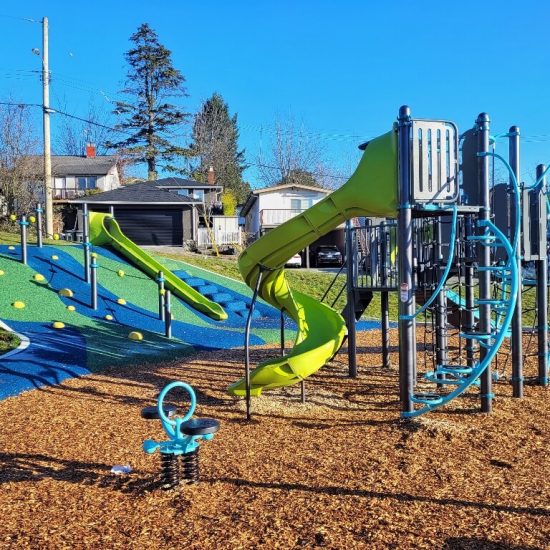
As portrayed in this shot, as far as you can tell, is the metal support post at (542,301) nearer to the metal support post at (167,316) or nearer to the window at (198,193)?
the metal support post at (167,316)

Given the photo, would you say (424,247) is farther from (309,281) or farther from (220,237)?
(220,237)

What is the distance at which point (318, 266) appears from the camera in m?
34.8

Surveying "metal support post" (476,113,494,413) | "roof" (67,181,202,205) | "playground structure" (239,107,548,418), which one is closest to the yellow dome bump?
"playground structure" (239,107,548,418)

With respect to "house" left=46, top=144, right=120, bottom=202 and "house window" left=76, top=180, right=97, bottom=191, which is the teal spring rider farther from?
"house window" left=76, top=180, right=97, bottom=191

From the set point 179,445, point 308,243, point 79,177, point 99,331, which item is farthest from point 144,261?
point 79,177

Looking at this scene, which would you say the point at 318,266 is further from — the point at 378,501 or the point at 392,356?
the point at 378,501

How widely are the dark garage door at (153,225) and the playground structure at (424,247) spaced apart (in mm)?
27239

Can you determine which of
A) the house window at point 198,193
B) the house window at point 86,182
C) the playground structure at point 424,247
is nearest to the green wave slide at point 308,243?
the playground structure at point 424,247

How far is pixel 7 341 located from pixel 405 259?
24.9ft

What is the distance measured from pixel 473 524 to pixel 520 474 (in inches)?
48.9

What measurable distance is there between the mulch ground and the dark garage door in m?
28.3

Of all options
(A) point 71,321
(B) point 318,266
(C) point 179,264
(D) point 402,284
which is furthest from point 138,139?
(D) point 402,284

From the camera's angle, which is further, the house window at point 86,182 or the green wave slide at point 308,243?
the house window at point 86,182

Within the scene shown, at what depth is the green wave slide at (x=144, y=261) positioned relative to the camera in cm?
1684
